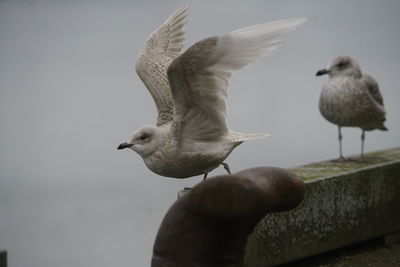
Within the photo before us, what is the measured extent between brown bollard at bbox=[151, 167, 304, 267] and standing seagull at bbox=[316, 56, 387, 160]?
2.91m

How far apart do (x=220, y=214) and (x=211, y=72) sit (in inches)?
48.5

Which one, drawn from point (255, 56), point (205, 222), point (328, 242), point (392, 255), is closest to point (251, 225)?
point (205, 222)

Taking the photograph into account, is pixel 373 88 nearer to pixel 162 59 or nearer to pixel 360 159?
pixel 360 159

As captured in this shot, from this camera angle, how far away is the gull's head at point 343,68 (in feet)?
15.8

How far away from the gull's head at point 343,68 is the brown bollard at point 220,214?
10.4 feet

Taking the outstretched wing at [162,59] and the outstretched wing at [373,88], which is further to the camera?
the outstretched wing at [373,88]

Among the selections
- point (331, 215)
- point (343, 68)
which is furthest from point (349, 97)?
point (331, 215)

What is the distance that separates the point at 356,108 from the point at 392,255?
1.51 m

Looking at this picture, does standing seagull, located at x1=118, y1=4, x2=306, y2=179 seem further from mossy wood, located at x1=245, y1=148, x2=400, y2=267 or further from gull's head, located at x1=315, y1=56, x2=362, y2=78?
gull's head, located at x1=315, y1=56, x2=362, y2=78

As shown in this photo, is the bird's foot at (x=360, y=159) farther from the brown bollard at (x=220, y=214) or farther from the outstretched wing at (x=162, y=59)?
the brown bollard at (x=220, y=214)

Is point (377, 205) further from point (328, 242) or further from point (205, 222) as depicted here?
point (205, 222)

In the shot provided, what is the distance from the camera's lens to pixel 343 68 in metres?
4.84

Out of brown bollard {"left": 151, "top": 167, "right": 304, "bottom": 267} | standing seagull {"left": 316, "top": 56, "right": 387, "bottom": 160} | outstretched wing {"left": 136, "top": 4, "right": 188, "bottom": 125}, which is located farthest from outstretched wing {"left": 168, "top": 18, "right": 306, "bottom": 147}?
standing seagull {"left": 316, "top": 56, "right": 387, "bottom": 160}

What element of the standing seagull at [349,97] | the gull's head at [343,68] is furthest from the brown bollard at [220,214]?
the gull's head at [343,68]
